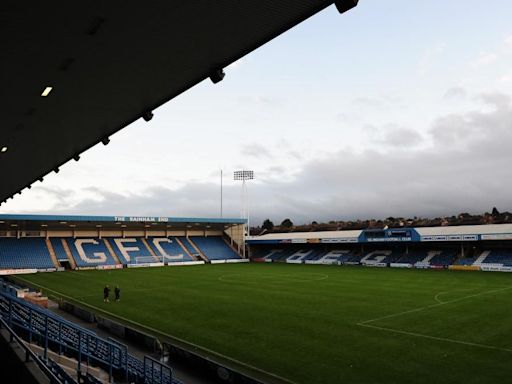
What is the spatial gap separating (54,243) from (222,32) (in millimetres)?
61874

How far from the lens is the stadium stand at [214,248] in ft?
228

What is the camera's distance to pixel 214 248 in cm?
7212

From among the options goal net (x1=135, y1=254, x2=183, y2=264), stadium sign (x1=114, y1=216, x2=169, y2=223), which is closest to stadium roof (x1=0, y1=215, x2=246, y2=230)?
stadium sign (x1=114, y1=216, x2=169, y2=223)

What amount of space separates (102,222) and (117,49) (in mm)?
57201

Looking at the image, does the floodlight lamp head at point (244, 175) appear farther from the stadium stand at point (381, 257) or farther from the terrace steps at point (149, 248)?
the stadium stand at point (381, 257)

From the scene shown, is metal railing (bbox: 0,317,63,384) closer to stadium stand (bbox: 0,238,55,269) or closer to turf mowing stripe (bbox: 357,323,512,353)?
turf mowing stripe (bbox: 357,323,512,353)

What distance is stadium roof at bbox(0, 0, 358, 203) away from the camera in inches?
185

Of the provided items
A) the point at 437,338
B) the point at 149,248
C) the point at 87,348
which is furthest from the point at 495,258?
the point at 149,248

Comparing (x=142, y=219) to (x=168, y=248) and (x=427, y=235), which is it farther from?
(x=427, y=235)

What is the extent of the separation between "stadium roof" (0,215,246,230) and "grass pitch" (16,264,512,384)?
1292 cm

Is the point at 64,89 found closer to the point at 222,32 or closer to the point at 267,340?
the point at 222,32

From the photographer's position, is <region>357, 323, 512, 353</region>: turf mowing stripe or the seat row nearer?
<region>357, 323, 512, 353</region>: turf mowing stripe

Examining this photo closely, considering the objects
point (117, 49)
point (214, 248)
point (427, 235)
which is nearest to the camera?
point (117, 49)

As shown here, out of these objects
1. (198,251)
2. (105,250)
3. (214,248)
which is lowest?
(198,251)
